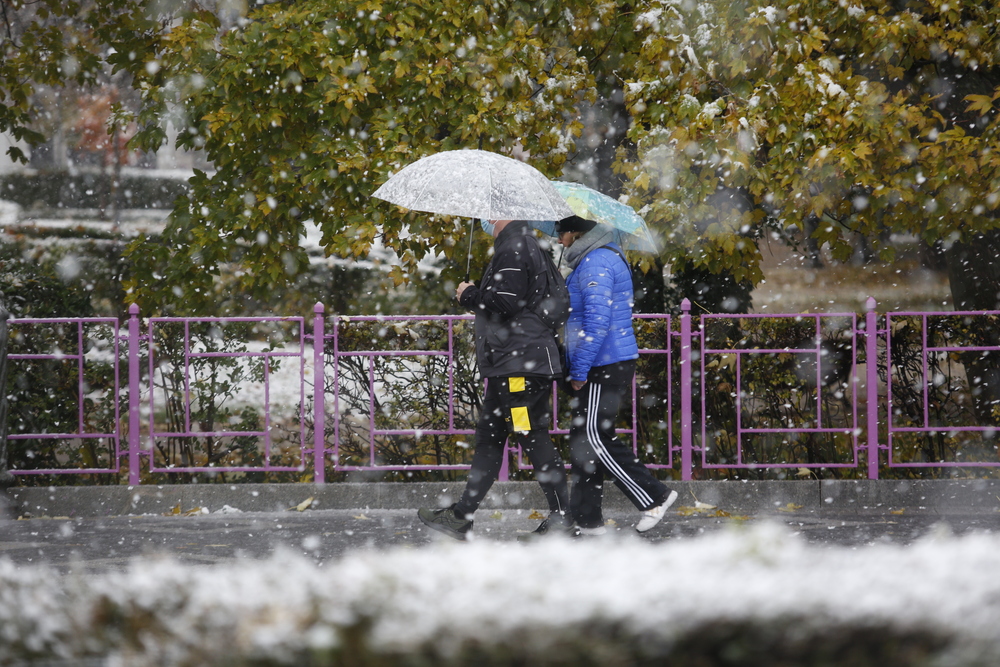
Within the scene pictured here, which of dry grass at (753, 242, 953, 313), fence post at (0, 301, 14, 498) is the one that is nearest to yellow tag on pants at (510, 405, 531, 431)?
fence post at (0, 301, 14, 498)

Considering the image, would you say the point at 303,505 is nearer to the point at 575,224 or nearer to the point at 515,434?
the point at 515,434

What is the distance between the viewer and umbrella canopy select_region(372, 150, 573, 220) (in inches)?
212

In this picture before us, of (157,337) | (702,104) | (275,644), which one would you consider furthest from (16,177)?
(275,644)

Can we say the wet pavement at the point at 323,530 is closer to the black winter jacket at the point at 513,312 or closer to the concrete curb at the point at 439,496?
the concrete curb at the point at 439,496

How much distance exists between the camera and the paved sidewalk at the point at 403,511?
256 inches

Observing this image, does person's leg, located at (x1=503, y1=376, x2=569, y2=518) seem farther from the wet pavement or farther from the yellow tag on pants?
the wet pavement

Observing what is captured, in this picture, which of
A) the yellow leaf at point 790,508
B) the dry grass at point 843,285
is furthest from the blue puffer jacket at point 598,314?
the dry grass at point 843,285

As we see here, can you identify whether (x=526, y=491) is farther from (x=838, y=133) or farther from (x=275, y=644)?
(x=275, y=644)

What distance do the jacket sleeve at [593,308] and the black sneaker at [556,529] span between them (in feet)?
2.65

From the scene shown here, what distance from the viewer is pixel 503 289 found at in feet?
17.8

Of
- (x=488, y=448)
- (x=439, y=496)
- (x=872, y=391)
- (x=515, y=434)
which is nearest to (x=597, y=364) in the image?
(x=515, y=434)

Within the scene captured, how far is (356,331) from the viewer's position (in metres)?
7.93

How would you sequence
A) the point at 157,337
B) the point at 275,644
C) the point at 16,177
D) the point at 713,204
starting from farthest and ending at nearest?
the point at 16,177, the point at 713,204, the point at 157,337, the point at 275,644

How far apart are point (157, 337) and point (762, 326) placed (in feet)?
15.0
